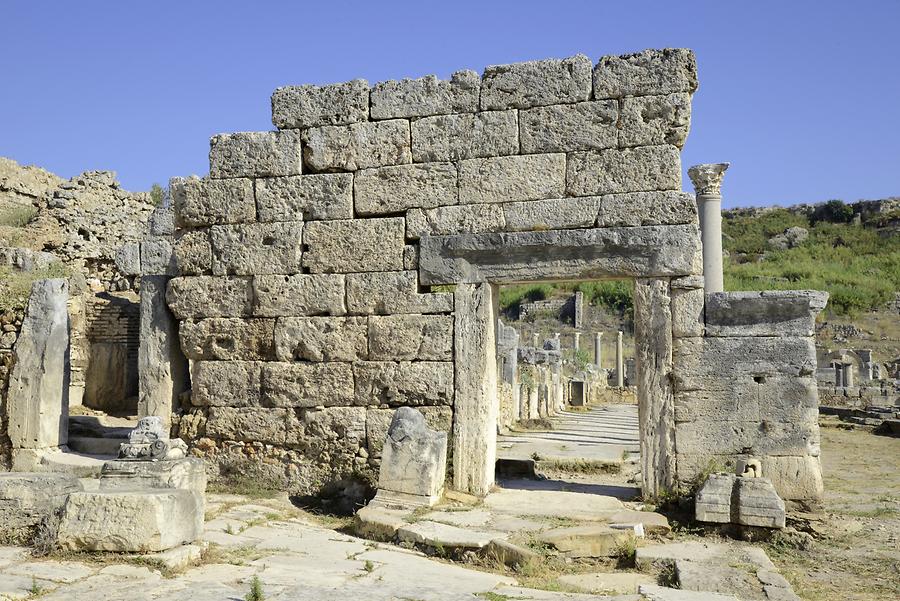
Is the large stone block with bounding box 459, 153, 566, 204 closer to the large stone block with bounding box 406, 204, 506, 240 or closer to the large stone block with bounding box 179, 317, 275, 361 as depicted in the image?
the large stone block with bounding box 406, 204, 506, 240

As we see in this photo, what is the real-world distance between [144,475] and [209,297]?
3005 millimetres

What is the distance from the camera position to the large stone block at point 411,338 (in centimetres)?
805

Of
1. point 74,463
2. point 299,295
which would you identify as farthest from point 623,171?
point 74,463

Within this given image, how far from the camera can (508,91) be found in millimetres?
8031

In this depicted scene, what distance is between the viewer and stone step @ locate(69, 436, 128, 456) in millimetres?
9883

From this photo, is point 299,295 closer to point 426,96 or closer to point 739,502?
point 426,96

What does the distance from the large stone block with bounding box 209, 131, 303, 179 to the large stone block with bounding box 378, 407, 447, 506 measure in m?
3.07

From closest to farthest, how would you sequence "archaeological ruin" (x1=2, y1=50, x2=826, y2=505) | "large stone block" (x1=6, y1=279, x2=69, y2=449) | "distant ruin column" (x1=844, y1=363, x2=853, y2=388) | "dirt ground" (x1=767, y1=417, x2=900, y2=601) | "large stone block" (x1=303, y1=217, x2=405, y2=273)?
"dirt ground" (x1=767, y1=417, x2=900, y2=601)
"archaeological ruin" (x1=2, y1=50, x2=826, y2=505)
"large stone block" (x1=303, y1=217, x2=405, y2=273)
"large stone block" (x1=6, y1=279, x2=69, y2=449)
"distant ruin column" (x1=844, y1=363, x2=853, y2=388)

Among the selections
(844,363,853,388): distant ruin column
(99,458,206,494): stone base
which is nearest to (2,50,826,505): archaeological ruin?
(99,458,206,494): stone base

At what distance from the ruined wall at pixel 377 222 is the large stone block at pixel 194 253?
0.6 inches

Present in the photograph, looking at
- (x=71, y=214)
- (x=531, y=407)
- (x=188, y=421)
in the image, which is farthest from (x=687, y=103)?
(x=71, y=214)

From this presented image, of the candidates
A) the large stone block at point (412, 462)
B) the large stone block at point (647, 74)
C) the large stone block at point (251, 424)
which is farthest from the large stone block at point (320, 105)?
the large stone block at point (412, 462)

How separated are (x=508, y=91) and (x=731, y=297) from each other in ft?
9.73

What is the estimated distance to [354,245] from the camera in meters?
8.38
